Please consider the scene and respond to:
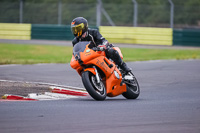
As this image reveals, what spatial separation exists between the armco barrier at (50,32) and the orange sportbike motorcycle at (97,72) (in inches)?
787

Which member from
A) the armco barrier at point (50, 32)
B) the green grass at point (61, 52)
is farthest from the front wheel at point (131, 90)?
the armco barrier at point (50, 32)

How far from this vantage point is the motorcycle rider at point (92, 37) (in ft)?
27.6

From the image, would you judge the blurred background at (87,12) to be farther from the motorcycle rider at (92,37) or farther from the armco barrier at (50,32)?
the motorcycle rider at (92,37)

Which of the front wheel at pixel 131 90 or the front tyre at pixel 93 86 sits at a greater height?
the front tyre at pixel 93 86

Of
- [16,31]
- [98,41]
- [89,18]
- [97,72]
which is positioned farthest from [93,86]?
[89,18]

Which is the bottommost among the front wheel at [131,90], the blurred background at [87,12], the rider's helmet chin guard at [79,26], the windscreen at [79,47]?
the blurred background at [87,12]

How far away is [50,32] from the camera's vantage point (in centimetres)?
2884

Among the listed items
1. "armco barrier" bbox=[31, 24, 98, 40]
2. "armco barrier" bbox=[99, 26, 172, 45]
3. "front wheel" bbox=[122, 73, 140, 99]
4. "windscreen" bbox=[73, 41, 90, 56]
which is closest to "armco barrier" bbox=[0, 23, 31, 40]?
"armco barrier" bbox=[31, 24, 98, 40]

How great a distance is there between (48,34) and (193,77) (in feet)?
54.9

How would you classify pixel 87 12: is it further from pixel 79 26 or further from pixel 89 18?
pixel 79 26

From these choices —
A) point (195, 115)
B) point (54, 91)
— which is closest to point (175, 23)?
point (54, 91)

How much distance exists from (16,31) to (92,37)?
67.9 ft

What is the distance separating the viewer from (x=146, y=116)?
Result: 21.1ft

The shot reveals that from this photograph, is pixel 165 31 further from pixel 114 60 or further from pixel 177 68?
pixel 114 60
